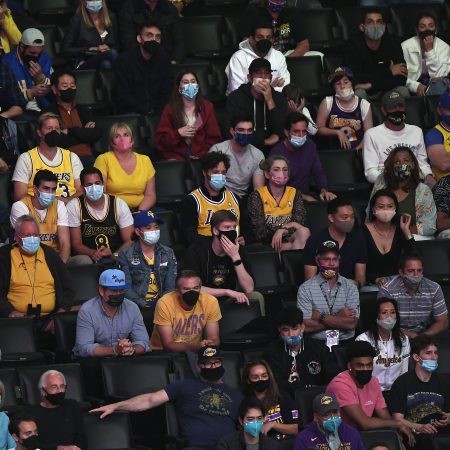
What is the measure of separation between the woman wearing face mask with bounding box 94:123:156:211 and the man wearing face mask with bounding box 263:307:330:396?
2.28 m

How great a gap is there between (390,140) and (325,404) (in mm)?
4150

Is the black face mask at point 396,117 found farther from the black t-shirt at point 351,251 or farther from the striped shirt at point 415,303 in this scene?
the striped shirt at point 415,303

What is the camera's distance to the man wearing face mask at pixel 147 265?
13789 millimetres

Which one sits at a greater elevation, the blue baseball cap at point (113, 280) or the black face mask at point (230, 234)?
the black face mask at point (230, 234)

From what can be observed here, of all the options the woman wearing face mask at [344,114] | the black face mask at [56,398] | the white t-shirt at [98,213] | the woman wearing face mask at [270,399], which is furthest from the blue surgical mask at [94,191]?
the woman wearing face mask at [344,114]

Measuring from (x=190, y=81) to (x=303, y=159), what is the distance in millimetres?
1156

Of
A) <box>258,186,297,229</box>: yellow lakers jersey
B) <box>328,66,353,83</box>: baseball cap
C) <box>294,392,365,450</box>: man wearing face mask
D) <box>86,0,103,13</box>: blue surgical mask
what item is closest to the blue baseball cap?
<box>294,392,365,450</box>: man wearing face mask

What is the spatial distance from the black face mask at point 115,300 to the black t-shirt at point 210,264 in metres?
0.91

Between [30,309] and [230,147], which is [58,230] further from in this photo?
[230,147]

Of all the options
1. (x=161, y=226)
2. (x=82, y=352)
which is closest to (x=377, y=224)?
(x=161, y=226)

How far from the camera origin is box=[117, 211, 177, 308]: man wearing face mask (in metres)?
13.8

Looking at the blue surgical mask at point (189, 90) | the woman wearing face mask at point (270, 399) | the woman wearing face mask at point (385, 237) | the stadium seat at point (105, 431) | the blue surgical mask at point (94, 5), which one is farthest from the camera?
the blue surgical mask at point (94, 5)

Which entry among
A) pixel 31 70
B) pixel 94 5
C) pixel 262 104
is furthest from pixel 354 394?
pixel 94 5

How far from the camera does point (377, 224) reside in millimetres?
14547
